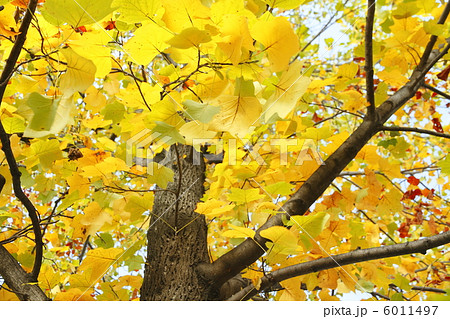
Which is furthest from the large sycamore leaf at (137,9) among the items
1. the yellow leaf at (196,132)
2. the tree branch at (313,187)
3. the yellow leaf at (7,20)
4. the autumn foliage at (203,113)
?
the tree branch at (313,187)

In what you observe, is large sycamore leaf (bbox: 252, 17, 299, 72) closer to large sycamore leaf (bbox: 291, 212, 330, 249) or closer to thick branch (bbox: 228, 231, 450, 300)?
large sycamore leaf (bbox: 291, 212, 330, 249)

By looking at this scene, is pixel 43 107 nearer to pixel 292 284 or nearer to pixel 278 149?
pixel 278 149

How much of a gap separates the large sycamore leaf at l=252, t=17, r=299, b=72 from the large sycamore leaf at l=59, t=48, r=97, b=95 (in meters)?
0.40

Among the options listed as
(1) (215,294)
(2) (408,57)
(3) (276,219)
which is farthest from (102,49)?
(2) (408,57)

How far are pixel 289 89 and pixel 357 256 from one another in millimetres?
749

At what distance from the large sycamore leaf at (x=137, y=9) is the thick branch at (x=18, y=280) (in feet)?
3.43

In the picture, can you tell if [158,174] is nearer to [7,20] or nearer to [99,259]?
[99,259]

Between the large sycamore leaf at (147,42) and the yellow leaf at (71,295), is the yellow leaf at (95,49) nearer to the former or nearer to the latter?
the large sycamore leaf at (147,42)

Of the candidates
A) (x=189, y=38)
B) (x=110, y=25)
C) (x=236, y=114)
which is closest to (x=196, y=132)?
(x=236, y=114)

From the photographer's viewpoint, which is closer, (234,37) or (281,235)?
(234,37)

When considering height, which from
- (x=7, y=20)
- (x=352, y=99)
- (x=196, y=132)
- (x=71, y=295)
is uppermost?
(x=352, y=99)

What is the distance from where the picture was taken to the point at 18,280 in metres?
1.33

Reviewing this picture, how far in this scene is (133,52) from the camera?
899 mm

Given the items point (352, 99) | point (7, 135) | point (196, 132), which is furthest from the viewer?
point (352, 99)
